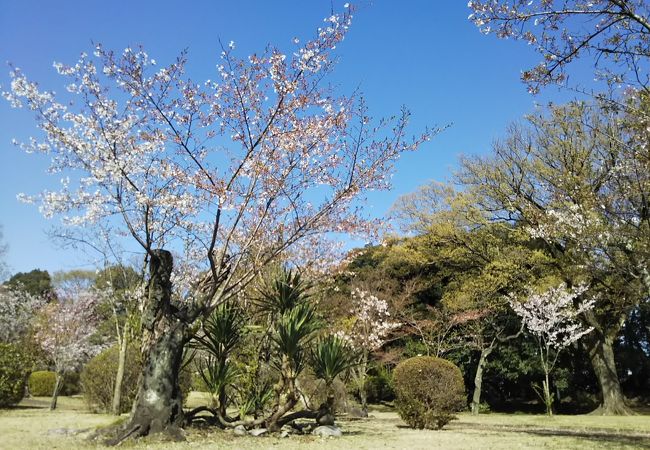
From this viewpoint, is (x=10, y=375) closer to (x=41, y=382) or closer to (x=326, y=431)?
(x=41, y=382)

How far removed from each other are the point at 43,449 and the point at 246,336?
3.79m

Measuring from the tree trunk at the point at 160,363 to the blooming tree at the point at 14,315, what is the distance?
22402 mm

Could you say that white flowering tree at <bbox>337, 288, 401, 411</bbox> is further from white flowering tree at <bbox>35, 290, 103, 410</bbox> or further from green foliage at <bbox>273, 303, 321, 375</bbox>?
white flowering tree at <bbox>35, 290, 103, 410</bbox>

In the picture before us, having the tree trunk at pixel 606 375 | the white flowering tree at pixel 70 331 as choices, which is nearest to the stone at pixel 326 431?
the white flowering tree at pixel 70 331

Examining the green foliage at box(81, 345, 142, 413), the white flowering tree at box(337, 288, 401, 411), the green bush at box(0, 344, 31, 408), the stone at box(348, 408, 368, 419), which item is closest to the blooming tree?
the green bush at box(0, 344, 31, 408)

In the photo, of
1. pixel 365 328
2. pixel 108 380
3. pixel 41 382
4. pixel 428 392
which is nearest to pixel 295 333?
pixel 428 392

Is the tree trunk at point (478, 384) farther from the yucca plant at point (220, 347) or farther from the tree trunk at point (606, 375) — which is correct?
the yucca plant at point (220, 347)

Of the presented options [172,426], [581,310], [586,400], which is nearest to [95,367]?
[172,426]

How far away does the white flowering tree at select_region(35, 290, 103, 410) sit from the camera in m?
19.3

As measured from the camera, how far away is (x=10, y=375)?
1466cm

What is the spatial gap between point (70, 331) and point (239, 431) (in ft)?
54.7

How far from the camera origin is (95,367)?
532 inches

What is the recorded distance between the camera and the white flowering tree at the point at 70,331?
19.3 metres

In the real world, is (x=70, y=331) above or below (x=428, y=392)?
above
